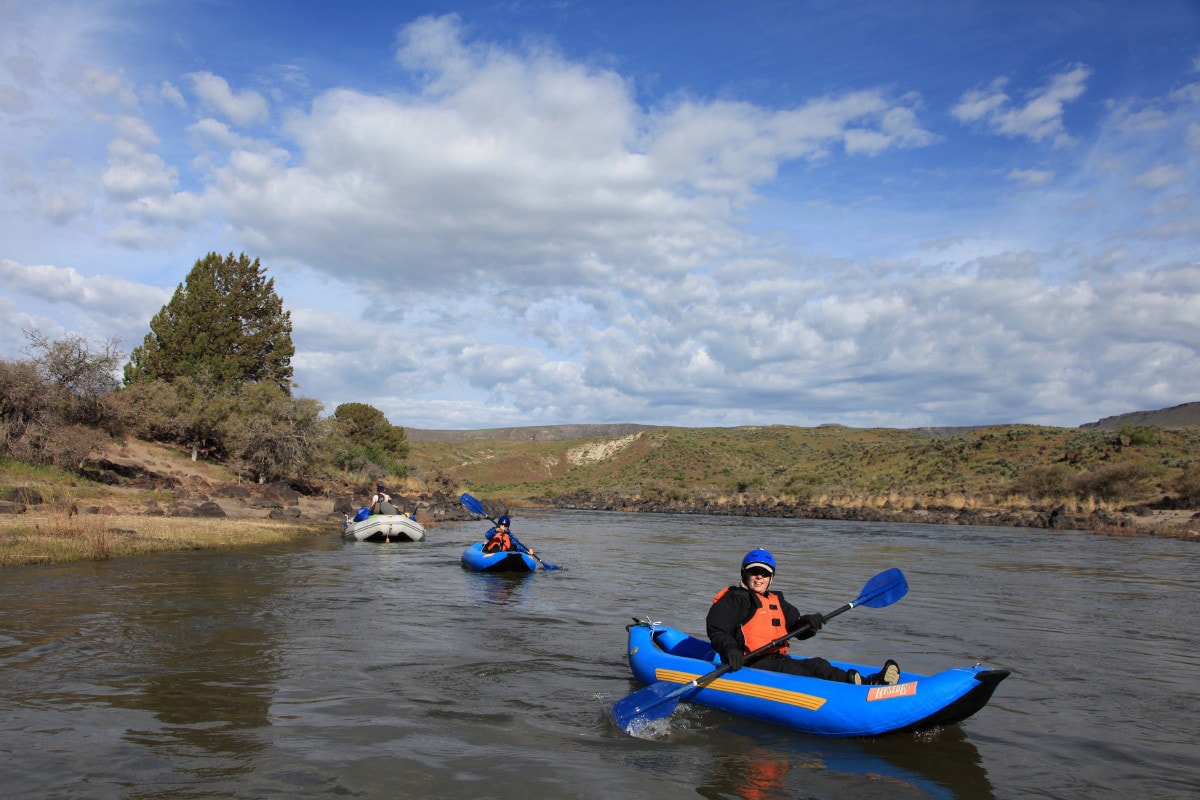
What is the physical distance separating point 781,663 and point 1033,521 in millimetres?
28413

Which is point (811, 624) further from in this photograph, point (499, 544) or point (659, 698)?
point (499, 544)

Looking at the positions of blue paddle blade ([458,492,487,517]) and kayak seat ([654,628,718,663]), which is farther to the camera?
blue paddle blade ([458,492,487,517])

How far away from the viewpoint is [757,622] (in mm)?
7055

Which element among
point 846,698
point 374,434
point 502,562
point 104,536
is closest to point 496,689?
point 846,698

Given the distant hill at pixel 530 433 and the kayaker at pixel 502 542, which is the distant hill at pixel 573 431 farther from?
the kayaker at pixel 502 542

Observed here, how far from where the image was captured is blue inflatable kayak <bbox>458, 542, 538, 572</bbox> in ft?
51.5

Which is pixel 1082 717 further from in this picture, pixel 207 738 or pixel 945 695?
pixel 207 738

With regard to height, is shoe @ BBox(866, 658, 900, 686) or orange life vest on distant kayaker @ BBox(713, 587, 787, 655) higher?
orange life vest on distant kayaker @ BBox(713, 587, 787, 655)

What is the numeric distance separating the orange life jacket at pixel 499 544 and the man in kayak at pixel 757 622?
929 cm

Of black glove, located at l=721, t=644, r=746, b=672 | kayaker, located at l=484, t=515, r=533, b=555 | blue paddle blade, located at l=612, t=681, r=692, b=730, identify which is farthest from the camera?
kayaker, located at l=484, t=515, r=533, b=555

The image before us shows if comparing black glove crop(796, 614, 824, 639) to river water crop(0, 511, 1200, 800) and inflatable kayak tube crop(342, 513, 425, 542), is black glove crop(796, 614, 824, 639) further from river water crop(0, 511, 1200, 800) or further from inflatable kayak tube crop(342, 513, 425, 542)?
inflatable kayak tube crop(342, 513, 425, 542)

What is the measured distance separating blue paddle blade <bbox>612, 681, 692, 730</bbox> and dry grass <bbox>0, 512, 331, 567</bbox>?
37.1 ft

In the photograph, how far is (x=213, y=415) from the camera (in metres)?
32.6

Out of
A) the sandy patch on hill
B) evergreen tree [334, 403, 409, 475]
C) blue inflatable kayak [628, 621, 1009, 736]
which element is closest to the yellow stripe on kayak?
blue inflatable kayak [628, 621, 1009, 736]
